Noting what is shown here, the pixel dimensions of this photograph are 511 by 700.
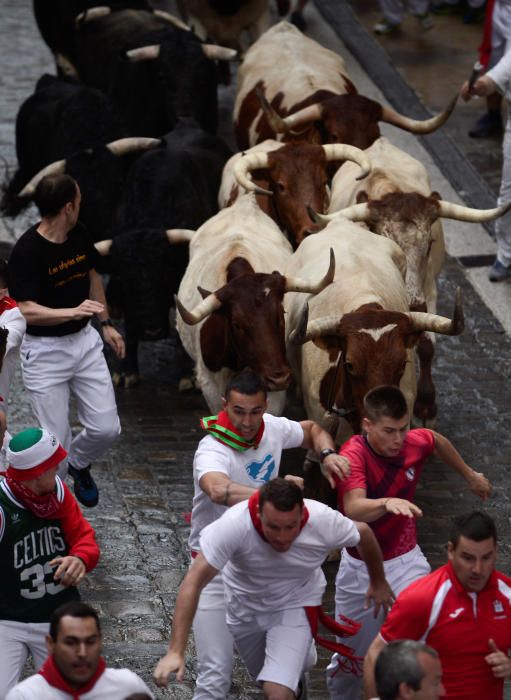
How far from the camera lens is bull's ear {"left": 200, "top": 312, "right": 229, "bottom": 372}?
10281mm

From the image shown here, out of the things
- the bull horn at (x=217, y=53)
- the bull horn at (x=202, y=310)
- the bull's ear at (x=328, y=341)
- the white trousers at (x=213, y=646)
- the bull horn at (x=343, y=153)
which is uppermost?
the white trousers at (x=213, y=646)

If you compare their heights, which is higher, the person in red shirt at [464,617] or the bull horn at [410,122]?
the person in red shirt at [464,617]

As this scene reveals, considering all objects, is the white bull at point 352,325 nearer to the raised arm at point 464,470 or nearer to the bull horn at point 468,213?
the bull horn at point 468,213

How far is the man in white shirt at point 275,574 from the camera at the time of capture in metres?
6.79

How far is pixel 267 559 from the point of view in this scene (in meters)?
7.05

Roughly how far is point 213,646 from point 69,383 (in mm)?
2572

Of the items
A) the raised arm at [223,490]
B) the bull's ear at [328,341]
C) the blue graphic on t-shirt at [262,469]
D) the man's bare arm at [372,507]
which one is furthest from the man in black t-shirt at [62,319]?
the man's bare arm at [372,507]

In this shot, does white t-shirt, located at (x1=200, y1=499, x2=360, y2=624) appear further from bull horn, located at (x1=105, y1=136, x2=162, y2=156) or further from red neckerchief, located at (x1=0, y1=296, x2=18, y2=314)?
bull horn, located at (x1=105, y1=136, x2=162, y2=156)

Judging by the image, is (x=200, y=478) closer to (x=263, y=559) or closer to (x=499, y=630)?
(x=263, y=559)

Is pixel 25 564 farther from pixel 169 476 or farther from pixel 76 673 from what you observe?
pixel 169 476

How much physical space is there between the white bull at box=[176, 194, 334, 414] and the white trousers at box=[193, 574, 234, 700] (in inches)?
102

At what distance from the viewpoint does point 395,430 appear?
748 centimetres

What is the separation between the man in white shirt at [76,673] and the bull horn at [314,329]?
371cm

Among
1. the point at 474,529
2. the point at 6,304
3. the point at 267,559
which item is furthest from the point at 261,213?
the point at 474,529
